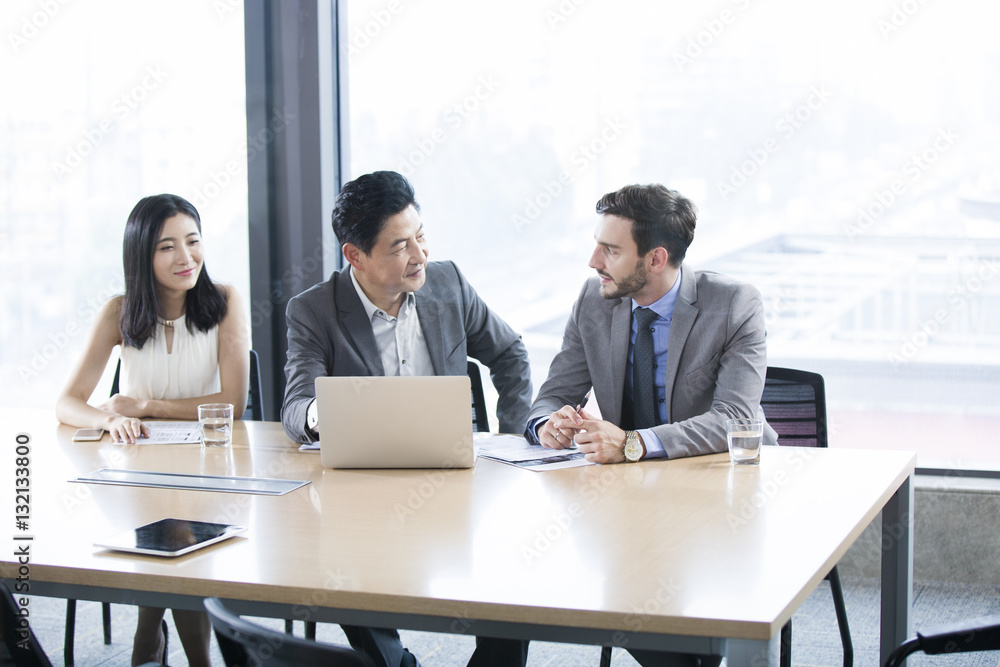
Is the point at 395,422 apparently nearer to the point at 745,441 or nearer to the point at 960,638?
the point at 745,441

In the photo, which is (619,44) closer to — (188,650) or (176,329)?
(176,329)

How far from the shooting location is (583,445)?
2.18 meters

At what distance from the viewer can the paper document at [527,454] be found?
86.1 inches

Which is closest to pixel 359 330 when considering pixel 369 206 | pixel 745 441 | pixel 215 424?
pixel 369 206

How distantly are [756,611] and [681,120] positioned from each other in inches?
104

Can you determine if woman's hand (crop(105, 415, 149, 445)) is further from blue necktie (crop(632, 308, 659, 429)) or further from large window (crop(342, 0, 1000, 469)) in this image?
large window (crop(342, 0, 1000, 469))

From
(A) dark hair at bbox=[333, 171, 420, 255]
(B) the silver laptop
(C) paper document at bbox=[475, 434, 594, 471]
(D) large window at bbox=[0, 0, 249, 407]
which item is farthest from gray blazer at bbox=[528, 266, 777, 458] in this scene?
(D) large window at bbox=[0, 0, 249, 407]

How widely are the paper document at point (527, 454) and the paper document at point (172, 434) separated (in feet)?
2.55

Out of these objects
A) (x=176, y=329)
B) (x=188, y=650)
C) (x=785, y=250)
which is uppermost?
(x=785, y=250)

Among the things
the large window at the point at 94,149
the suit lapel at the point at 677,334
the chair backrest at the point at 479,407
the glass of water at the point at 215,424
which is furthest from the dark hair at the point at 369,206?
the large window at the point at 94,149

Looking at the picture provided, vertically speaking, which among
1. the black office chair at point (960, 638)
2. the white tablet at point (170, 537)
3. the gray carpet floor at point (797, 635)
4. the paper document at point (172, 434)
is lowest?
the gray carpet floor at point (797, 635)

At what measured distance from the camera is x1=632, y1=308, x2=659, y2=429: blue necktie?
2580 millimetres

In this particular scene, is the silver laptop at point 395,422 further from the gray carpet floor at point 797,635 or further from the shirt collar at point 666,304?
the gray carpet floor at point 797,635

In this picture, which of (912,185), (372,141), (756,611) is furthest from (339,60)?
(756,611)
